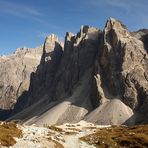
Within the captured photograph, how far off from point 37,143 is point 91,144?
9.86m

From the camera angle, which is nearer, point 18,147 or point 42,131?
point 18,147

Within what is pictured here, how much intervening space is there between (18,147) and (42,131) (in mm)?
14307

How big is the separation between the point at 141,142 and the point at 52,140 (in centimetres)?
1210

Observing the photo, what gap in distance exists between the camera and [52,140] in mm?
52625

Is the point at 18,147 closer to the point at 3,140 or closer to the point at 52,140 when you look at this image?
the point at 3,140

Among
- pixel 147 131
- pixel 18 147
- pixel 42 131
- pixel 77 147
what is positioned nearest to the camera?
pixel 18 147

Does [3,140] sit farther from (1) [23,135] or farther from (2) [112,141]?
(2) [112,141]

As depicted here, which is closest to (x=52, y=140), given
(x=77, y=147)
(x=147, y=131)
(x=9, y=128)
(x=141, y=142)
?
(x=77, y=147)

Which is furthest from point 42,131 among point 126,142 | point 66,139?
point 126,142

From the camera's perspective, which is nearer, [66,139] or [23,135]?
[23,135]

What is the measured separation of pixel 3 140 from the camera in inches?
1807

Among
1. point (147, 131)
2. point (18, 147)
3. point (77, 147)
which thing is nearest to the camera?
point (18, 147)

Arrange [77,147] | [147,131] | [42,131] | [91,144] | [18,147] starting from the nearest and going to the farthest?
[18,147] → [77,147] → [91,144] → [42,131] → [147,131]

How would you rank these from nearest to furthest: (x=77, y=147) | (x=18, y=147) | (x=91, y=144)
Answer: (x=18, y=147), (x=77, y=147), (x=91, y=144)
